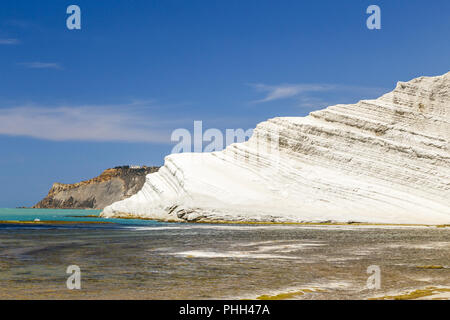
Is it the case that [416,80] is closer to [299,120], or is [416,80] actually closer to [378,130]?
[378,130]

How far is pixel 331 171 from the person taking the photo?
5531 centimetres

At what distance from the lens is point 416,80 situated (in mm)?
63031

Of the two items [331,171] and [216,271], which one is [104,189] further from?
[216,271]

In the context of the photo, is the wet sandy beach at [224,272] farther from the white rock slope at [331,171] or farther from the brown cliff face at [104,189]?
the brown cliff face at [104,189]

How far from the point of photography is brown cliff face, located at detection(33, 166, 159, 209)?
173 m

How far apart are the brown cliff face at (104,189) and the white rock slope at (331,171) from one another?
109 metres

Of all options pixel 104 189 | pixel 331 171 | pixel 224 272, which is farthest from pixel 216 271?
pixel 104 189


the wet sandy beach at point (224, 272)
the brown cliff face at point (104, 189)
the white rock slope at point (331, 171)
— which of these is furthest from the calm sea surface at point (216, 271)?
the brown cliff face at point (104, 189)

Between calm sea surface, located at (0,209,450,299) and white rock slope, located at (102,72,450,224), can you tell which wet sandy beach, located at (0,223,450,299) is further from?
white rock slope, located at (102,72,450,224)

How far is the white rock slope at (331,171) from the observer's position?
48.8 m

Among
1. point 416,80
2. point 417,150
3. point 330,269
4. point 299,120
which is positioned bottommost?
point 330,269

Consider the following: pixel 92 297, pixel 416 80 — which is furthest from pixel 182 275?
pixel 416 80

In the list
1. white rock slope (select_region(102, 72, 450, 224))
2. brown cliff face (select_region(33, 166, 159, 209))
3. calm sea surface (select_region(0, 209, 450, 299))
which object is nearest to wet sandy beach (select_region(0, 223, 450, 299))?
calm sea surface (select_region(0, 209, 450, 299))
